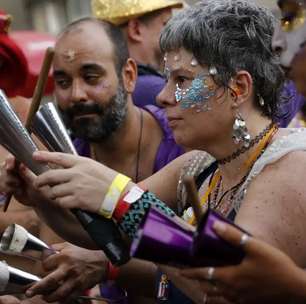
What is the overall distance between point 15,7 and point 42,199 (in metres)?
10.6

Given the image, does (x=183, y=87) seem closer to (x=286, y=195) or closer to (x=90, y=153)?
(x=286, y=195)

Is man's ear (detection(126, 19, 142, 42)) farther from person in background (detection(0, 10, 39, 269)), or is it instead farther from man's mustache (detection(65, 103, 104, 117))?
man's mustache (detection(65, 103, 104, 117))

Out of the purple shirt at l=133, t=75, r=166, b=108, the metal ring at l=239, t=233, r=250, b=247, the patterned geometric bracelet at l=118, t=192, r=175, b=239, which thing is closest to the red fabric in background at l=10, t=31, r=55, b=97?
the purple shirt at l=133, t=75, r=166, b=108

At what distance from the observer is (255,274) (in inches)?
88.1

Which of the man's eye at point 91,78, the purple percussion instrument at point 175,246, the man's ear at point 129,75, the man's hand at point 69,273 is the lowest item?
the man's hand at point 69,273

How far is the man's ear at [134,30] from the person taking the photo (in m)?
5.35

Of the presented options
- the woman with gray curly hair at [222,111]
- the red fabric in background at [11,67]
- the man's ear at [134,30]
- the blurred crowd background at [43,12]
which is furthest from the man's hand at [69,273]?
the blurred crowd background at [43,12]

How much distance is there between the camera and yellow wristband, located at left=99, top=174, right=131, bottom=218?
283 centimetres

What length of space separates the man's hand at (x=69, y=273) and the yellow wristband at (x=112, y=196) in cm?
63

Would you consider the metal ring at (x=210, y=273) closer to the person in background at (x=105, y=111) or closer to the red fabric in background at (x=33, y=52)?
the person in background at (x=105, y=111)

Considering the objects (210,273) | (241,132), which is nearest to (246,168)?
(241,132)

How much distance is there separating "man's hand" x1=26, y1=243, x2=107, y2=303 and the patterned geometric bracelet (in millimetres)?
649

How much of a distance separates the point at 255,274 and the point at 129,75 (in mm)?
2322

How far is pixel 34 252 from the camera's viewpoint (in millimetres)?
3512
